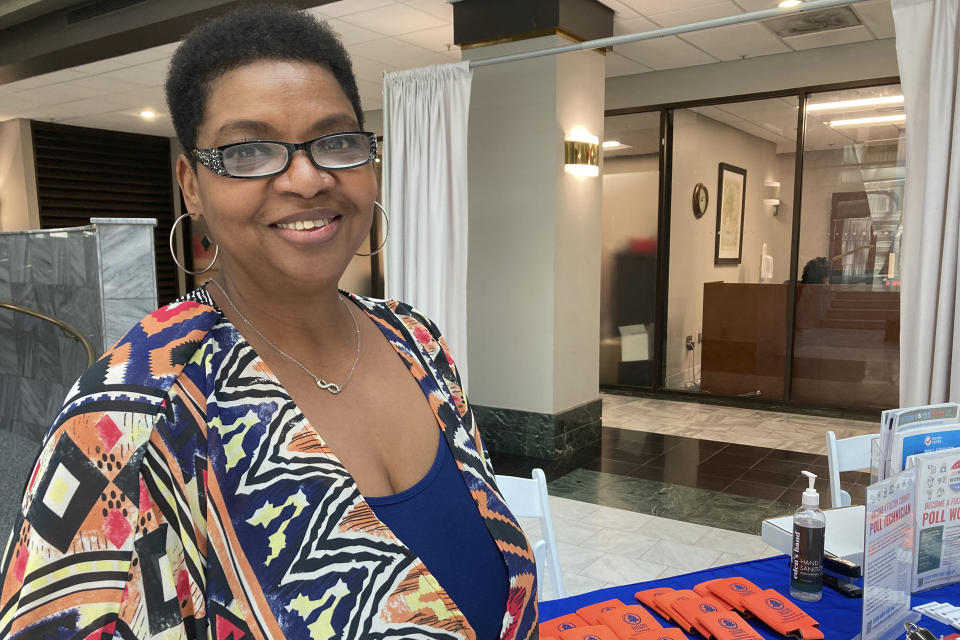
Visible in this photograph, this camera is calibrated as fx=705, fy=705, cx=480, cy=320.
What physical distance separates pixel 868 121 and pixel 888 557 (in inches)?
205

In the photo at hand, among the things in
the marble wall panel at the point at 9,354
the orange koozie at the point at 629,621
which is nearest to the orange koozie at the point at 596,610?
the orange koozie at the point at 629,621

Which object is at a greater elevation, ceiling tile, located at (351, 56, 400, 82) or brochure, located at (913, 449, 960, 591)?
ceiling tile, located at (351, 56, 400, 82)

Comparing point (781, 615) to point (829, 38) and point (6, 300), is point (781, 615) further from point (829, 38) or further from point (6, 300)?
point (829, 38)

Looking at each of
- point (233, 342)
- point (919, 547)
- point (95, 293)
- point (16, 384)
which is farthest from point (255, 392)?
point (16, 384)

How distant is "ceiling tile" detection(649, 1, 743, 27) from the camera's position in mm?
4559

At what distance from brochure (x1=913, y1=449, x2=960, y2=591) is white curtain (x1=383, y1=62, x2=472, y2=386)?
304cm

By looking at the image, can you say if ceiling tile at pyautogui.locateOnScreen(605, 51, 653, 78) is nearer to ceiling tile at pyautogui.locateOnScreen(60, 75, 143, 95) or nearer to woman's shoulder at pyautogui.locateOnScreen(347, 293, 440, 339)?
ceiling tile at pyautogui.locateOnScreen(60, 75, 143, 95)

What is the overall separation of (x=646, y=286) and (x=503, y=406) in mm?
2434

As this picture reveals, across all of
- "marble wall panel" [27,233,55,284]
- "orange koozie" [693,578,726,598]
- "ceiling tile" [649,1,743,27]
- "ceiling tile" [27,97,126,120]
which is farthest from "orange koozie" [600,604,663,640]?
"ceiling tile" [27,97,126,120]

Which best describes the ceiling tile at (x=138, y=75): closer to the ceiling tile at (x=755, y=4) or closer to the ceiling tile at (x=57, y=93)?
the ceiling tile at (x=57, y=93)

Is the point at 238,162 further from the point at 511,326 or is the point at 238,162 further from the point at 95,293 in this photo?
the point at 511,326

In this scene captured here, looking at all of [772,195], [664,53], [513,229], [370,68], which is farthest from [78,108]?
[772,195]

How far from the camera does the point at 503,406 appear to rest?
4.90m

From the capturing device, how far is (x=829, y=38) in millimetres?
5230
